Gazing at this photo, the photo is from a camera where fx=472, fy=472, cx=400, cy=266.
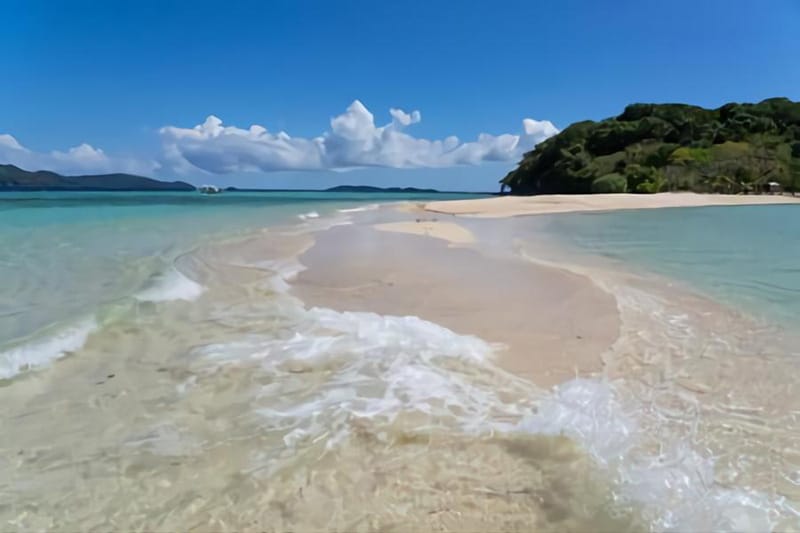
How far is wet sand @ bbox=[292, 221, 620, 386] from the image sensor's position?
502 cm

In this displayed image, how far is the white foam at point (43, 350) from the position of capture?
194 inches

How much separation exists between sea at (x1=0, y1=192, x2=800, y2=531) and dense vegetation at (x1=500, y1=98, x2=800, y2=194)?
6965cm

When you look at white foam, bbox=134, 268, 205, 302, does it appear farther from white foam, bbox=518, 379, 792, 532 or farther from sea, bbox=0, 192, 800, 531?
white foam, bbox=518, 379, 792, 532

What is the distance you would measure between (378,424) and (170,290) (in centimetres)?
626

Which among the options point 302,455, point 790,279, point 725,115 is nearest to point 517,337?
point 302,455

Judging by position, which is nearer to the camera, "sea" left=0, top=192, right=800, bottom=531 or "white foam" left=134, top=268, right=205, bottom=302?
"sea" left=0, top=192, right=800, bottom=531

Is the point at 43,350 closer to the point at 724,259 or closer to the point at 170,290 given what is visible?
the point at 170,290

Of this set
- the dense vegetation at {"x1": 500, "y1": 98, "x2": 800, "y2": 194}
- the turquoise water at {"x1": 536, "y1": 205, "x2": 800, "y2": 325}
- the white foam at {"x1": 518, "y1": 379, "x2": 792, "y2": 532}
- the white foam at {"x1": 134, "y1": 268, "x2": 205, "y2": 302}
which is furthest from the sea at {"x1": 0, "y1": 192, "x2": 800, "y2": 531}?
the dense vegetation at {"x1": 500, "y1": 98, "x2": 800, "y2": 194}

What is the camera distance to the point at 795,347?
506cm

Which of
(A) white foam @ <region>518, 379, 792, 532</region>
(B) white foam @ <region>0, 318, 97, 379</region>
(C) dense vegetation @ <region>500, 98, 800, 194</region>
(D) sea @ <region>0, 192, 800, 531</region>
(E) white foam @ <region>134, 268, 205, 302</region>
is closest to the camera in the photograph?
(A) white foam @ <region>518, 379, 792, 532</region>

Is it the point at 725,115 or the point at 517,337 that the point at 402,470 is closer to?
the point at 517,337

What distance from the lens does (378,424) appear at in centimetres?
365

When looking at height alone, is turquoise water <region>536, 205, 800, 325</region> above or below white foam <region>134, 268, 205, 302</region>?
above

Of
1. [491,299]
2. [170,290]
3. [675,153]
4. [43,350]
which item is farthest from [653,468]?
[675,153]
